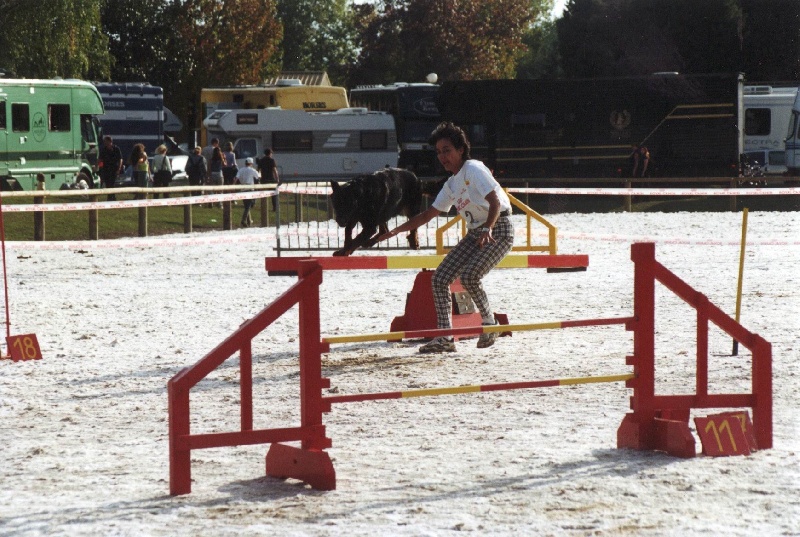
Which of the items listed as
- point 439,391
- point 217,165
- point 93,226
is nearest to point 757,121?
point 217,165

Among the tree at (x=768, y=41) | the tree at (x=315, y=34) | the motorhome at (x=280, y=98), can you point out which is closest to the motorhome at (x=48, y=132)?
the motorhome at (x=280, y=98)

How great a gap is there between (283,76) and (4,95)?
3960 centimetres

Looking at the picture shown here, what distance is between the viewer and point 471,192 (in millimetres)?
8812

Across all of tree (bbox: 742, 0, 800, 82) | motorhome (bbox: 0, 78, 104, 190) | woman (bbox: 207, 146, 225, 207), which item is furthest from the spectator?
tree (bbox: 742, 0, 800, 82)

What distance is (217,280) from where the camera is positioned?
15.5 metres

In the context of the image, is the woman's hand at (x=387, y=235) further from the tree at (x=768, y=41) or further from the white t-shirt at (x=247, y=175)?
the tree at (x=768, y=41)

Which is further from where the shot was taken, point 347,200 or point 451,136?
point 347,200

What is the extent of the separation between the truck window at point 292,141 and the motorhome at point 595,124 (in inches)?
197

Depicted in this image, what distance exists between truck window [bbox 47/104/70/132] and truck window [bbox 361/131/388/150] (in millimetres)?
10671

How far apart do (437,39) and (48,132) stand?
94.7 ft

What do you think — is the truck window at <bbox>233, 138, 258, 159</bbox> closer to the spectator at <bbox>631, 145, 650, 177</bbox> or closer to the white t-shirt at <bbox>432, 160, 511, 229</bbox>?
the spectator at <bbox>631, 145, 650, 177</bbox>

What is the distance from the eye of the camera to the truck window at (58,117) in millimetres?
29703

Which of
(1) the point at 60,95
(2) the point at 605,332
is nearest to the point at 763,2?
(1) the point at 60,95

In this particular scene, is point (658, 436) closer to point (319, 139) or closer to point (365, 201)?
point (365, 201)
